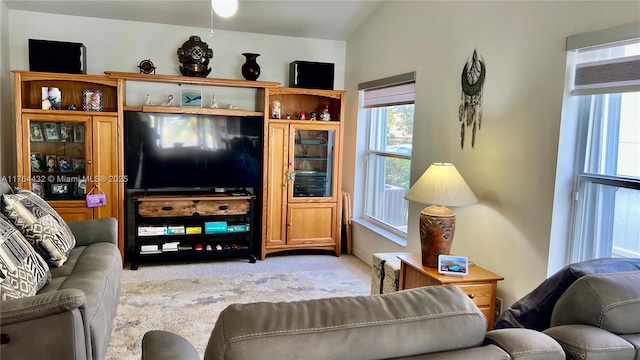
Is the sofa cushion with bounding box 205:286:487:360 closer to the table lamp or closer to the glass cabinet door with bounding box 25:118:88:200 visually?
the table lamp

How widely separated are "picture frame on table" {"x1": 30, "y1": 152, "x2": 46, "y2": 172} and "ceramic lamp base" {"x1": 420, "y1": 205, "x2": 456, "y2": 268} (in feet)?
11.9

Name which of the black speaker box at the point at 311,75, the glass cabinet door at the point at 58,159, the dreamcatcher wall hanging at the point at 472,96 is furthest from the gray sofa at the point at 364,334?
the black speaker box at the point at 311,75

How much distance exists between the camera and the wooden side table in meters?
2.77

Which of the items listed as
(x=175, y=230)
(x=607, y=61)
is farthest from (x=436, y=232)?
(x=175, y=230)

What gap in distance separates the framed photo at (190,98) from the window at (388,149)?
67.3 inches

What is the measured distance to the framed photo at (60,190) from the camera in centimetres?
449

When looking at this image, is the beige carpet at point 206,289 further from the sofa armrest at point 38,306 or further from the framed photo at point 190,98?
the framed photo at point 190,98

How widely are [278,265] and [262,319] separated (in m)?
3.86

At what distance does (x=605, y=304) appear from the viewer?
1387 mm

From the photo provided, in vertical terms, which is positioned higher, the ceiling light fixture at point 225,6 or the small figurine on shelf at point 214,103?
the ceiling light fixture at point 225,6

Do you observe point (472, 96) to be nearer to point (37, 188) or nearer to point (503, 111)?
point (503, 111)

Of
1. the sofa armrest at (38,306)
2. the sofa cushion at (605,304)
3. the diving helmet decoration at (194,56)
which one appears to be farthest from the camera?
the diving helmet decoration at (194,56)

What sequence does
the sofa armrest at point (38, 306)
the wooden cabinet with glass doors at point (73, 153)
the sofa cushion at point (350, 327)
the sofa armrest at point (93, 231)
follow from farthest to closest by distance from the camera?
1. the wooden cabinet with glass doors at point (73, 153)
2. the sofa armrest at point (93, 231)
3. the sofa armrest at point (38, 306)
4. the sofa cushion at point (350, 327)

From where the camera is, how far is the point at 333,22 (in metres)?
5.03
